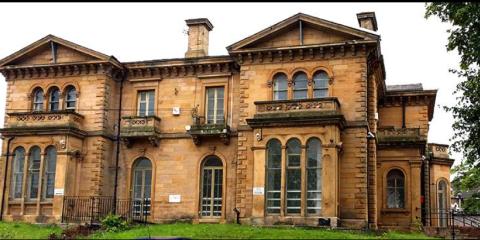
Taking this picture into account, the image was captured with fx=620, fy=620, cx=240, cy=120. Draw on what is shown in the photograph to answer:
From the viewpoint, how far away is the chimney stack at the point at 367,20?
107 ft

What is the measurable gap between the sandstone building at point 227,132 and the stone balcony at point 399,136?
0.21 feet

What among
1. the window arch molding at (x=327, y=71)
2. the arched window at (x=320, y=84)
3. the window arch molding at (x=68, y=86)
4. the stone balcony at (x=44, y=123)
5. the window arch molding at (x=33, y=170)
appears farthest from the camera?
the window arch molding at (x=68, y=86)

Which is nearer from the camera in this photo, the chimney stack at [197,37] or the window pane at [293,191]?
the window pane at [293,191]

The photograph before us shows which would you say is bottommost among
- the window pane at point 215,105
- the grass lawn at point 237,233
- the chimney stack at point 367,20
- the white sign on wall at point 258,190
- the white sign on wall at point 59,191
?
the grass lawn at point 237,233

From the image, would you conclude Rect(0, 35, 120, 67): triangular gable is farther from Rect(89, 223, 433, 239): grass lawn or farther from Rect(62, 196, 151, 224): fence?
Rect(89, 223, 433, 239): grass lawn

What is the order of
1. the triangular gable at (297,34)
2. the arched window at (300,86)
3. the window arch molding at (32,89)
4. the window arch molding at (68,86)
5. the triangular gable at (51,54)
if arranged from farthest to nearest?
1. the window arch molding at (32,89)
2. the window arch molding at (68,86)
3. the triangular gable at (51,54)
4. the arched window at (300,86)
5. the triangular gable at (297,34)

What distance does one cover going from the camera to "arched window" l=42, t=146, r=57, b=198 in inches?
1216

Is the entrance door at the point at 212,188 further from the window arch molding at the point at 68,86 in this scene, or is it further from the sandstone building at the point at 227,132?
the window arch molding at the point at 68,86

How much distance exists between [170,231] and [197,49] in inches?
442

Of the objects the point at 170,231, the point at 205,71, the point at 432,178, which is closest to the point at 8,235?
the point at 170,231

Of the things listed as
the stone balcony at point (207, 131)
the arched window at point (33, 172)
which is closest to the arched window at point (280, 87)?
the stone balcony at point (207, 131)

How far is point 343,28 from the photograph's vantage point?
28000 mm

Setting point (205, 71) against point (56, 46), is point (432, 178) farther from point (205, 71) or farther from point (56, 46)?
point (56, 46)

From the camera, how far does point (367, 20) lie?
32562 millimetres
